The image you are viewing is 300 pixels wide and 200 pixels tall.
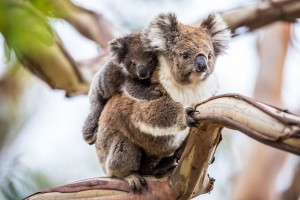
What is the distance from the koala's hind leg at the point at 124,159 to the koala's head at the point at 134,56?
393mm

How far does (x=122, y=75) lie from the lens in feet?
10.2

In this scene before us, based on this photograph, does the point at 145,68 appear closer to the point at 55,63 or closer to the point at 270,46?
the point at 55,63

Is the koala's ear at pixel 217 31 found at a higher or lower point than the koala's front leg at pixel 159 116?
higher

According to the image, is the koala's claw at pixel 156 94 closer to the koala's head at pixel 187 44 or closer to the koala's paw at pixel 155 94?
the koala's paw at pixel 155 94

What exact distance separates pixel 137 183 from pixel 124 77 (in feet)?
2.05

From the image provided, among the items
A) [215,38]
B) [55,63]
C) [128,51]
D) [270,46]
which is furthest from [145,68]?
[270,46]

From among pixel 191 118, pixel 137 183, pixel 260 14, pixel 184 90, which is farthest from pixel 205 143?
pixel 260 14

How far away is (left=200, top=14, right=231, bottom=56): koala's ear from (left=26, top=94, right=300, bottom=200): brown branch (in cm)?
77

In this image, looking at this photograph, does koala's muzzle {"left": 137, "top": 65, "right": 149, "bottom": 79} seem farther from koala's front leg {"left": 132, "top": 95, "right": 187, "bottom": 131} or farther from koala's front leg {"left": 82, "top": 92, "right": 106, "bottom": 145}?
koala's front leg {"left": 82, "top": 92, "right": 106, "bottom": 145}

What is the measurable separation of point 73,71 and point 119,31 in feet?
2.49

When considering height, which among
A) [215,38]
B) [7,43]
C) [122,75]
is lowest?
[7,43]

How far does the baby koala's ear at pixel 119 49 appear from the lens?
10.3ft

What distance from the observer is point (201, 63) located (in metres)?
2.68

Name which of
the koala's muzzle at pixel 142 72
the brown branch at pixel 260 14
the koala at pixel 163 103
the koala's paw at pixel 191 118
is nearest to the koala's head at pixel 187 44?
the koala at pixel 163 103
